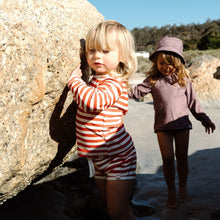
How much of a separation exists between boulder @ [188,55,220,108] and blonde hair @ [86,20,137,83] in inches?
230

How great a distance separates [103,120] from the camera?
211 centimetres

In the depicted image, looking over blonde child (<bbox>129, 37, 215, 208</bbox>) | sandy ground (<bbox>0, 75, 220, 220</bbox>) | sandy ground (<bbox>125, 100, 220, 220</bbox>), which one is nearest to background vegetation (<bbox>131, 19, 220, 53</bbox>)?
sandy ground (<bbox>125, 100, 220, 220</bbox>)

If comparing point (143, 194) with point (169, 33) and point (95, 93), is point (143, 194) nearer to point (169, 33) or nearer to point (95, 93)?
point (95, 93)

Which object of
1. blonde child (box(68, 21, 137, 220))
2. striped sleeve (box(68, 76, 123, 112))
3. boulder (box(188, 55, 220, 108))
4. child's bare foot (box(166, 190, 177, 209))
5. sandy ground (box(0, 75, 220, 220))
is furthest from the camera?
boulder (box(188, 55, 220, 108))

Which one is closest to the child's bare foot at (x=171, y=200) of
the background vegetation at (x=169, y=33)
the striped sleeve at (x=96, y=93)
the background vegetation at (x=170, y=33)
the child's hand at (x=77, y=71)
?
the striped sleeve at (x=96, y=93)

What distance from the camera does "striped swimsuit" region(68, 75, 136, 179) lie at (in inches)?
82.0

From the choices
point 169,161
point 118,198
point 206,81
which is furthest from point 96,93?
point 206,81

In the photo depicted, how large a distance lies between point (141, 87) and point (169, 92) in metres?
0.28

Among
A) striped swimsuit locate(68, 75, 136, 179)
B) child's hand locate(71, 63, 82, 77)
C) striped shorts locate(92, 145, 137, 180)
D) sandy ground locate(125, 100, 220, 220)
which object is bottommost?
sandy ground locate(125, 100, 220, 220)

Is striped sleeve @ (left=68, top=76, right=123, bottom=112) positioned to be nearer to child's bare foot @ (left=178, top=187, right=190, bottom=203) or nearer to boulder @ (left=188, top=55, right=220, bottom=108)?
child's bare foot @ (left=178, top=187, right=190, bottom=203)

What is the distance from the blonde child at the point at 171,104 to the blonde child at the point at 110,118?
0.80 m

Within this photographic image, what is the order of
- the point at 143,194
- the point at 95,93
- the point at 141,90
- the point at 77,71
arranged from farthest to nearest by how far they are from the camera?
the point at 143,194
the point at 141,90
the point at 77,71
the point at 95,93

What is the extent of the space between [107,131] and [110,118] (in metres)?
0.09

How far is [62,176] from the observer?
3557mm
